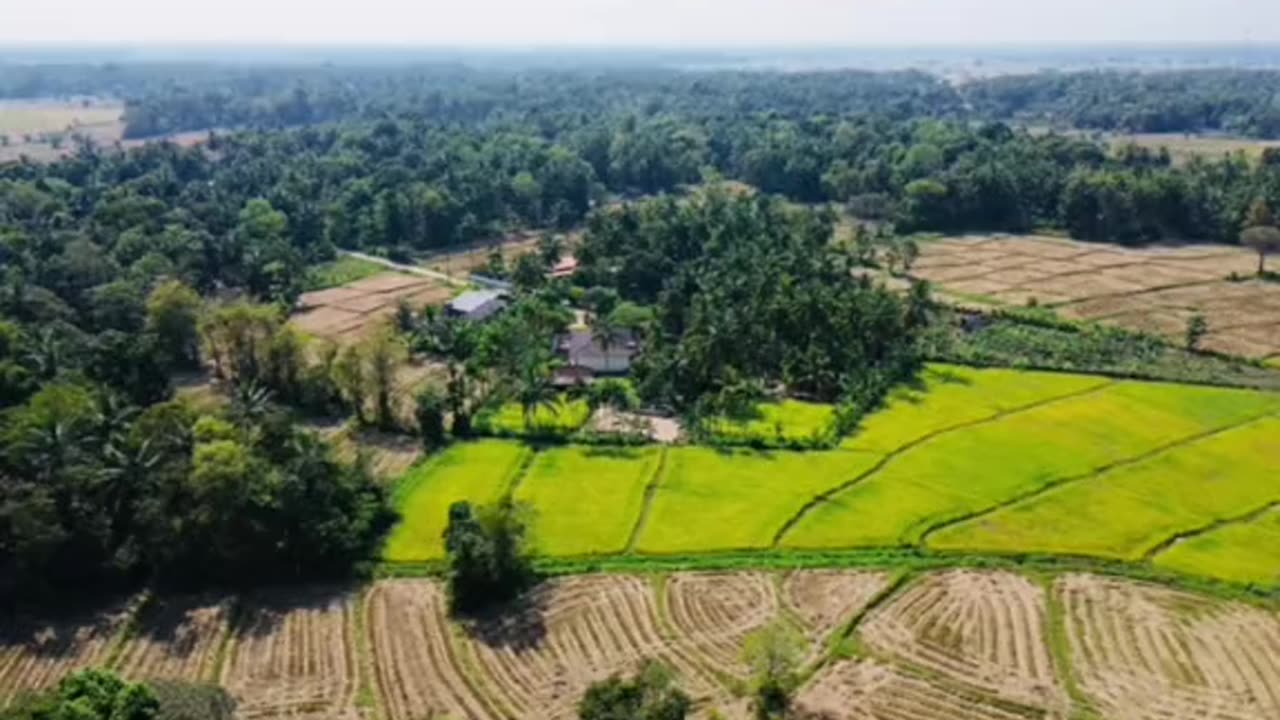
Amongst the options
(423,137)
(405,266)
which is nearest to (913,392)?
(405,266)

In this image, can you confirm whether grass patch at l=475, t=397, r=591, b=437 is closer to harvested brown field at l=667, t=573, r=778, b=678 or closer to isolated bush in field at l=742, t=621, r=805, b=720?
harvested brown field at l=667, t=573, r=778, b=678

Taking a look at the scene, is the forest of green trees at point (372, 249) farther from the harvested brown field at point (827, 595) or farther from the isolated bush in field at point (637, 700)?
the isolated bush in field at point (637, 700)

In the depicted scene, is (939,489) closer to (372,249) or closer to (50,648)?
(50,648)

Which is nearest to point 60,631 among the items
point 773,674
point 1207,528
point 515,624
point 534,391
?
point 515,624

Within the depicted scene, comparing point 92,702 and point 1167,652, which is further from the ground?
point 92,702

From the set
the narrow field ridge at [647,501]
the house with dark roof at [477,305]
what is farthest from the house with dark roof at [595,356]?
the narrow field ridge at [647,501]

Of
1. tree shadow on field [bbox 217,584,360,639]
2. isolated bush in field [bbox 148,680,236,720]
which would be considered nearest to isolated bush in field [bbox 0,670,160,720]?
isolated bush in field [bbox 148,680,236,720]

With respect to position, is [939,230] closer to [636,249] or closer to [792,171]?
[792,171]
